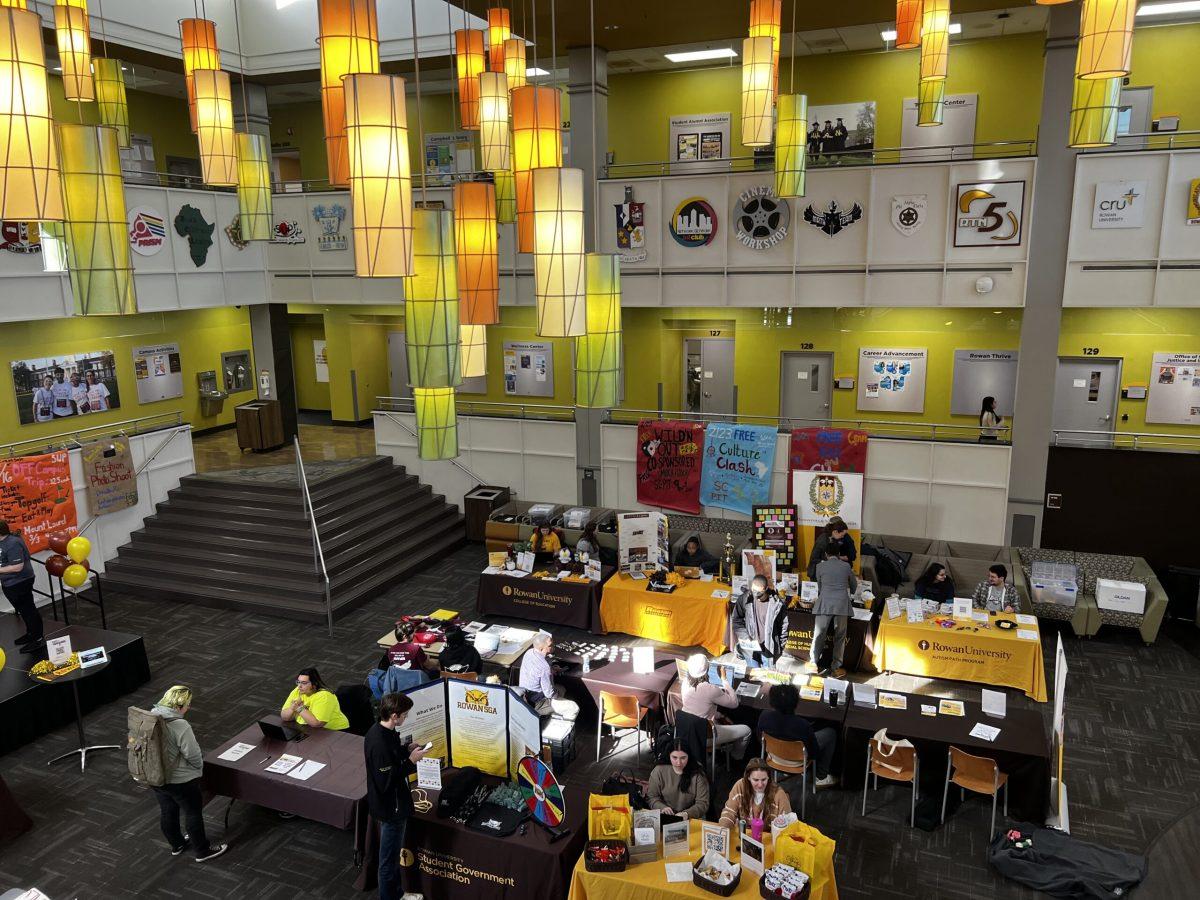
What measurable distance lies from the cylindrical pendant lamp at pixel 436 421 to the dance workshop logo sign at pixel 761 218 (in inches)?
303

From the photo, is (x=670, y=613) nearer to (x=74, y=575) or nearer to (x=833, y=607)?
(x=833, y=607)

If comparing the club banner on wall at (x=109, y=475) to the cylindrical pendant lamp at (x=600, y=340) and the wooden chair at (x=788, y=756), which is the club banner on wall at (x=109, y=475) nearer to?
the cylindrical pendant lamp at (x=600, y=340)

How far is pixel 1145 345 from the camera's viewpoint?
14.2 metres

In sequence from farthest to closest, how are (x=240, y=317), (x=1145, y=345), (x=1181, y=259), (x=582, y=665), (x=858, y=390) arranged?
(x=240, y=317) < (x=858, y=390) < (x=1145, y=345) < (x=1181, y=259) < (x=582, y=665)

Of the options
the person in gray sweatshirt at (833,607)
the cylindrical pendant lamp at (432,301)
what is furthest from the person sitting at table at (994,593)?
the cylindrical pendant lamp at (432,301)

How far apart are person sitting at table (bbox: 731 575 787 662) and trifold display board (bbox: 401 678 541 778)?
3.84 m

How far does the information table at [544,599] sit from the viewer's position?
11.2 metres

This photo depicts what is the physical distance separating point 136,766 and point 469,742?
2638 mm

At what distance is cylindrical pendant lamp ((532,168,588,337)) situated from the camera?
5402 mm

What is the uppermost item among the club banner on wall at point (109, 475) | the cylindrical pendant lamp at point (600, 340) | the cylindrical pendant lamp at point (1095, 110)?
the cylindrical pendant lamp at point (1095, 110)

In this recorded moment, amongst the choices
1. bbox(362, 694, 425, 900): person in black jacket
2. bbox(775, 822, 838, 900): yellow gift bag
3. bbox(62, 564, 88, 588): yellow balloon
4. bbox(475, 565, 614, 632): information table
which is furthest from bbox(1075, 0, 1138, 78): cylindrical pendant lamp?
bbox(62, 564, 88, 588): yellow balloon

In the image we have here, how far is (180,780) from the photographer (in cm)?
666

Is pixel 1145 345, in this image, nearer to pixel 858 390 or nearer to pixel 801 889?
pixel 858 390

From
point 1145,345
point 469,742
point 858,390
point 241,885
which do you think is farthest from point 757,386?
point 241,885
